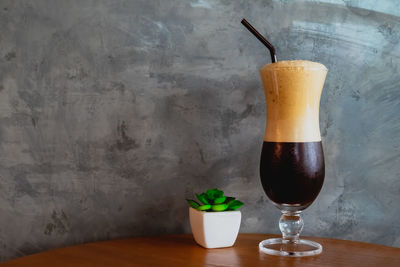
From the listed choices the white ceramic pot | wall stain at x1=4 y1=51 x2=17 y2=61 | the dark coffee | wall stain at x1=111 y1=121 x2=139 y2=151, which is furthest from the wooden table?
wall stain at x1=4 y1=51 x2=17 y2=61

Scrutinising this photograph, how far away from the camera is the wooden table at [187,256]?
2.97 feet

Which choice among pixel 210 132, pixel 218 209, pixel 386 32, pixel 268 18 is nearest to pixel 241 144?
pixel 210 132

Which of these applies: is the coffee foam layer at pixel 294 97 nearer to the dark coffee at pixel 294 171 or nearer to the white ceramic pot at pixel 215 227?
the dark coffee at pixel 294 171

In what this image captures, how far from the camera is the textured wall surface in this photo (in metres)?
1.14

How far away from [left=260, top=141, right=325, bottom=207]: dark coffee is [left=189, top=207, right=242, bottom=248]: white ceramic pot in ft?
0.38

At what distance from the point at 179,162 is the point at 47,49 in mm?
460

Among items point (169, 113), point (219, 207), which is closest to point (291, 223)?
point (219, 207)

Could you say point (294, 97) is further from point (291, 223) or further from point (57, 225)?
point (57, 225)

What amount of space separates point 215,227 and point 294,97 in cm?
35

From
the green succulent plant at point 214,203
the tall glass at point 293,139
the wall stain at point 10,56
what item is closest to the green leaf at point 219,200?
the green succulent plant at point 214,203

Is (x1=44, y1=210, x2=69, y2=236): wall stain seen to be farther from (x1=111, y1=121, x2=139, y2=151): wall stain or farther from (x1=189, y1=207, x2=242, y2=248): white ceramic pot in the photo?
(x1=189, y1=207, x2=242, y2=248): white ceramic pot

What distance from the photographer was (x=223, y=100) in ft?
3.92

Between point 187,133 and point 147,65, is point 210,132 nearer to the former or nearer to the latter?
point 187,133

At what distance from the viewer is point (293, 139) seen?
38.0 inches
